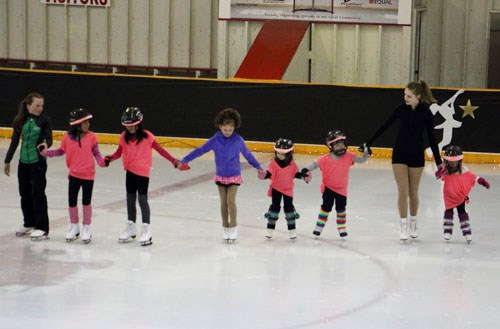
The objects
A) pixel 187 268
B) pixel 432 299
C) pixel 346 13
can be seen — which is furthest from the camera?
pixel 346 13

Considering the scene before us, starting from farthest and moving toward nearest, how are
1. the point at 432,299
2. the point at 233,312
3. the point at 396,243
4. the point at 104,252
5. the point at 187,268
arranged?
1. the point at 396,243
2. the point at 104,252
3. the point at 187,268
4. the point at 432,299
5. the point at 233,312

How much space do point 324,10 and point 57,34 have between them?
7381 mm

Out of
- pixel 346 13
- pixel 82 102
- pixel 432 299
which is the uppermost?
pixel 346 13

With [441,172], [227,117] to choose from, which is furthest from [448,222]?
[227,117]

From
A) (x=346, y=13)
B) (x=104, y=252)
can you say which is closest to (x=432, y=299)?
(x=104, y=252)

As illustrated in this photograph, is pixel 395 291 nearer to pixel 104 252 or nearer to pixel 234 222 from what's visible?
pixel 234 222

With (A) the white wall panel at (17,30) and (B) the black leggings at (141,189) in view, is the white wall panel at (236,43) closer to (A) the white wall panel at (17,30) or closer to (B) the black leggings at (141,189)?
(A) the white wall panel at (17,30)

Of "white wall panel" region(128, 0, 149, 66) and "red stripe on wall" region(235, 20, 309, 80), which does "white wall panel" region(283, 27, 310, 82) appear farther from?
"white wall panel" region(128, 0, 149, 66)

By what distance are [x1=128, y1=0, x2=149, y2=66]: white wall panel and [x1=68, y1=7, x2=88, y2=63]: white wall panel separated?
1.18 meters

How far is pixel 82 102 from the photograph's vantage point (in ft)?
63.0

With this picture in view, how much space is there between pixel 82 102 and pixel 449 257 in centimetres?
1100

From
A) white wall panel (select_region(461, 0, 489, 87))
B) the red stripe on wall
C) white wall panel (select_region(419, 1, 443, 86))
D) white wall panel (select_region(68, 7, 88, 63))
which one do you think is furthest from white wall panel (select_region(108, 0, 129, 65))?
white wall panel (select_region(461, 0, 489, 87))

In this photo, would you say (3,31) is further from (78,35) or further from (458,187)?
(458,187)

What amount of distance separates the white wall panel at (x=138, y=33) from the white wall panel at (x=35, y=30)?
2.27 meters
